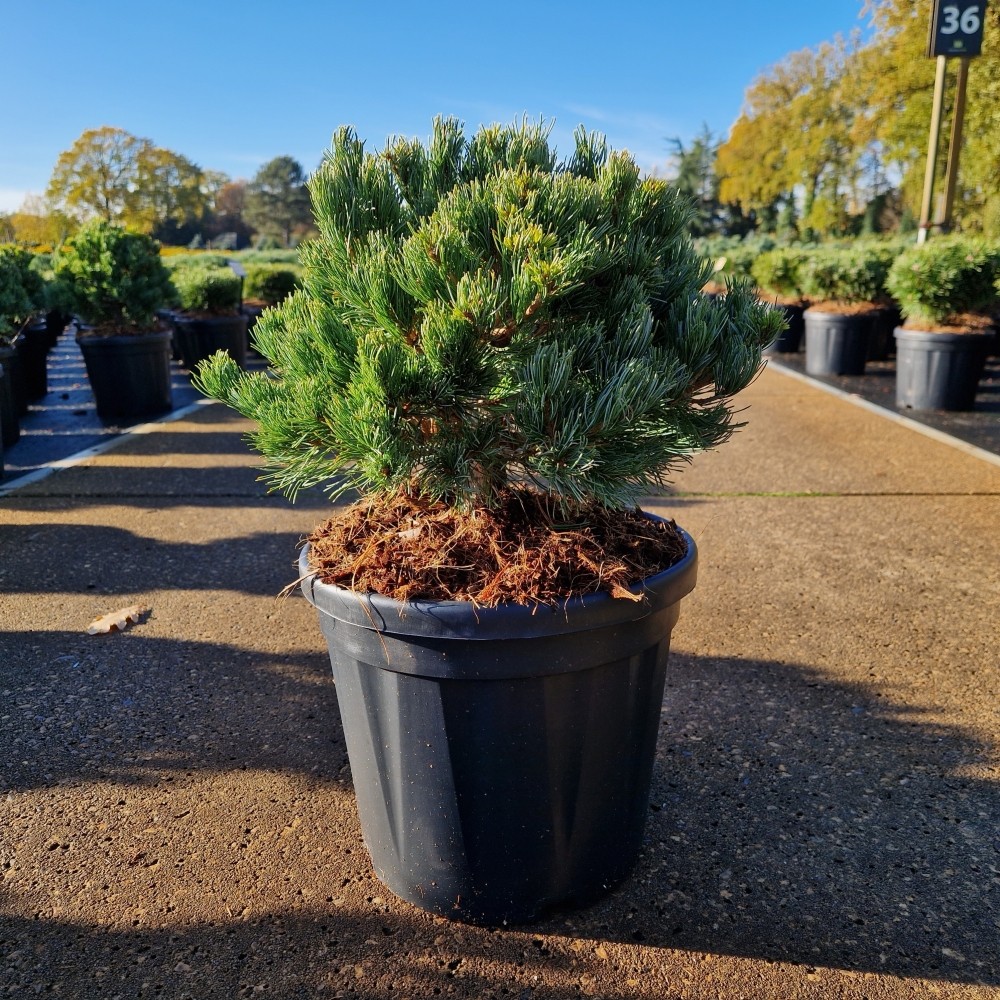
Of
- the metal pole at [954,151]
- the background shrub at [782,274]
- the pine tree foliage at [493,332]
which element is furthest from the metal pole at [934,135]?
the pine tree foliage at [493,332]

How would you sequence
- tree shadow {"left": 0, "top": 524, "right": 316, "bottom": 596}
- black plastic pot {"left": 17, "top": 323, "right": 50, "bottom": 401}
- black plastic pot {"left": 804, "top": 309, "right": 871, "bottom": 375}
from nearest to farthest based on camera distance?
tree shadow {"left": 0, "top": 524, "right": 316, "bottom": 596}
black plastic pot {"left": 17, "top": 323, "right": 50, "bottom": 401}
black plastic pot {"left": 804, "top": 309, "right": 871, "bottom": 375}

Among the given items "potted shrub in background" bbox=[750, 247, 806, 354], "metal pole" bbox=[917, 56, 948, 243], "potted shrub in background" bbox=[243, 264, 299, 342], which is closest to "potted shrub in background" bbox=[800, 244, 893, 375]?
"metal pole" bbox=[917, 56, 948, 243]

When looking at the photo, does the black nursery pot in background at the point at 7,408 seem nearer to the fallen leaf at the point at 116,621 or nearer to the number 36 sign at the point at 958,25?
the fallen leaf at the point at 116,621

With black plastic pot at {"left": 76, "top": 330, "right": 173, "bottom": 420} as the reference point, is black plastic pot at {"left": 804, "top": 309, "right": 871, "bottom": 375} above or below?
below

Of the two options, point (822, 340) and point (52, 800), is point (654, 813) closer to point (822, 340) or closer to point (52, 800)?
point (52, 800)

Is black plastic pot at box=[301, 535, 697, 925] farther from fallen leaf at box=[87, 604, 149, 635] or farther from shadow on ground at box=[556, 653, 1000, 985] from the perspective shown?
fallen leaf at box=[87, 604, 149, 635]

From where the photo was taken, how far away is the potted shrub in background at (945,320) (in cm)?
815

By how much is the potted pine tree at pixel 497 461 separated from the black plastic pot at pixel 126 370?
6967 mm

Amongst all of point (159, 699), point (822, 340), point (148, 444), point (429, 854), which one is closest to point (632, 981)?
point (429, 854)

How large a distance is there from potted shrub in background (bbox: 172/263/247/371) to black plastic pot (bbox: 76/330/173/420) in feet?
8.04

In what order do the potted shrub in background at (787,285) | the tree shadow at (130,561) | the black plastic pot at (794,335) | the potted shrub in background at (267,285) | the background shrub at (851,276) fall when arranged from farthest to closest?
the potted shrub in background at (267,285), the potted shrub in background at (787,285), the black plastic pot at (794,335), the background shrub at (851,276), the tree shadow at (130,561)

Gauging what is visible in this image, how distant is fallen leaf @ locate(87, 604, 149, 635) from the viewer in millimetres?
3807

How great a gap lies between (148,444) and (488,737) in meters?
6.58

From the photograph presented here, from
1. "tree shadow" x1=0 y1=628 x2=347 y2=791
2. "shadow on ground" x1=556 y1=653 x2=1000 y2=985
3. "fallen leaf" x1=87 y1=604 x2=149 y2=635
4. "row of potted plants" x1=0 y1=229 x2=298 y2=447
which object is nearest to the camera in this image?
"shadow on ground" x1=556 y1=653 x2=1000 y2=985
